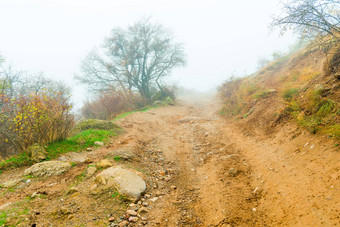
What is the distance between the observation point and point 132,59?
61.1 feet

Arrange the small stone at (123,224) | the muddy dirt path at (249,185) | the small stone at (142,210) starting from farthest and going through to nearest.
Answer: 1. the small stone at (142,210)
2. the small stone at (123,224)
3. the muddy dirt path at (249,185)

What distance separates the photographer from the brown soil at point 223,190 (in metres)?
2.31

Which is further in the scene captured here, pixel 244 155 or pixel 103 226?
pixel 244 155

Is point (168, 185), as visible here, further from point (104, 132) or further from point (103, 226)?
point (104, 132)

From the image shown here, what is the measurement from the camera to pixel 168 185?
3635 millimetres

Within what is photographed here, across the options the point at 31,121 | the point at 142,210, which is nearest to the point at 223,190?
the point at 142,210

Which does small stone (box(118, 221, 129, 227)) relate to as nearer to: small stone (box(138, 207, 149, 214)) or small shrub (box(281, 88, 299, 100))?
small stone (box(138, 207, 149, 214))

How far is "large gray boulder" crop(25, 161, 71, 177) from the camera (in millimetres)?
3635

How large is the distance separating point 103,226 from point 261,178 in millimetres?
2670

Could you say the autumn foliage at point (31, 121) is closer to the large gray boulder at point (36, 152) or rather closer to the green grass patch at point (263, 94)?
the large gray boulder at point (36, 152)

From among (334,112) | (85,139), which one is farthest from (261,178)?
(85,139)

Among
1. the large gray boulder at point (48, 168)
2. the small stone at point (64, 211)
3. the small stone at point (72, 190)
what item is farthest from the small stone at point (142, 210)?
the large gray boulder at point (48, 168)

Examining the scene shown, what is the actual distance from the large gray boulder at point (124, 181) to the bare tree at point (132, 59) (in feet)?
51.0

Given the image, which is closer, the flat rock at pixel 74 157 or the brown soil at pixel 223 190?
the brown soil at pixel 223 190
